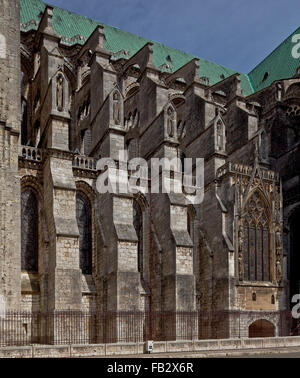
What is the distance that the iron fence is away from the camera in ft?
61.4

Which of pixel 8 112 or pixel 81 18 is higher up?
pixel 81 18

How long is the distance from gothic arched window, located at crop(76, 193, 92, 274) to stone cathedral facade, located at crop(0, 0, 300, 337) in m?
0.06

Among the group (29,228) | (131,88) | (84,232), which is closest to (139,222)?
(84,232)

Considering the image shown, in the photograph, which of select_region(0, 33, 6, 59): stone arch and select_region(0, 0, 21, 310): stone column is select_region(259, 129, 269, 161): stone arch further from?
select_region(0, 33, 6, 59): stone arch

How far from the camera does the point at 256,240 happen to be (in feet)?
86.0

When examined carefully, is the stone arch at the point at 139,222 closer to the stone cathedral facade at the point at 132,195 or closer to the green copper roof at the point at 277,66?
the stone cathedral facade at the point at 132,195

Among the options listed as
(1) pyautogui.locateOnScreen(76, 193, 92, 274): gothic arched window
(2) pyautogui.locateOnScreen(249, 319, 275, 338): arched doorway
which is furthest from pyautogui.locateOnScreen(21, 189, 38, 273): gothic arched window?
(2) pyautogui.locateOnScreen(249, 319, 275, 338): arched doorway

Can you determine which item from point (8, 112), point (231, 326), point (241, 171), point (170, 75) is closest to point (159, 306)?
point (231, 326)

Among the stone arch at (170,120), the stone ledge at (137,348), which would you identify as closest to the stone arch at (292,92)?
the stone arch at (170,120)

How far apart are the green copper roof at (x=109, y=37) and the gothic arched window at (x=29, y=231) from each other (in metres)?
13.4

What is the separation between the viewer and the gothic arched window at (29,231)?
2122 cm

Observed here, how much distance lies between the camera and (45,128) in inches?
891

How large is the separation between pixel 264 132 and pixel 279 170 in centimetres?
219
